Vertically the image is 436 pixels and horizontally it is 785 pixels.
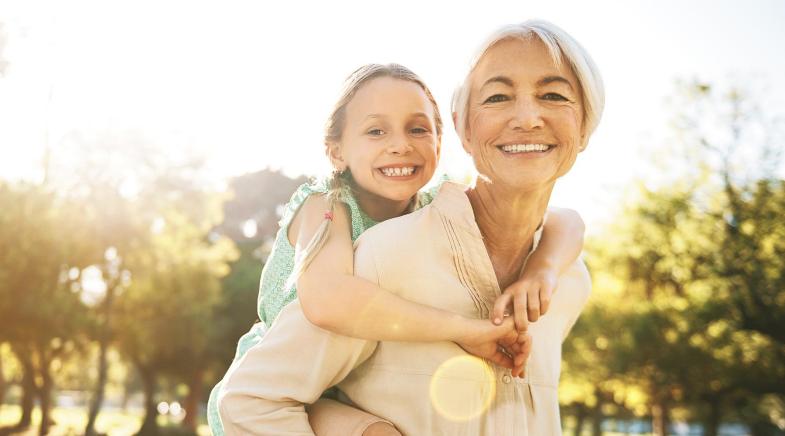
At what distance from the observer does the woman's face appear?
96.5 inches

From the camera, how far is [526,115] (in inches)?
95.1

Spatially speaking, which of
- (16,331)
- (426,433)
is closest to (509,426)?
(426,433)

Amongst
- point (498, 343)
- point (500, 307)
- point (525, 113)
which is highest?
point (525, 113)

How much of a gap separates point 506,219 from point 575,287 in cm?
47

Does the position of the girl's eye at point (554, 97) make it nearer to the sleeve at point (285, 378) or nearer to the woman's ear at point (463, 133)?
the woman's ear at point (463, 133)

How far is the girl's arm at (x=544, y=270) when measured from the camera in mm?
2340

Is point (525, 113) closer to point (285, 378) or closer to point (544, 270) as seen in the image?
point (544, 270)

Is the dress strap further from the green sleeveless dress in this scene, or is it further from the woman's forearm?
the woman's forearm

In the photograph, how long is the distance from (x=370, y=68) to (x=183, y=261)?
91.1 ft

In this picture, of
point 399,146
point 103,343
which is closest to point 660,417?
point 103,343

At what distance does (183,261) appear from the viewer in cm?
2975

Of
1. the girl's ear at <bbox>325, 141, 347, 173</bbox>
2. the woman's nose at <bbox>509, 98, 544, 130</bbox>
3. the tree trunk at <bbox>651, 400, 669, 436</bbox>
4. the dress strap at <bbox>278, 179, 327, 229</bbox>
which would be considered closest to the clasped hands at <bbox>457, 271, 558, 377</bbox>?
the woman's nose at <bbox>509, 98, 544, 130</bbox>

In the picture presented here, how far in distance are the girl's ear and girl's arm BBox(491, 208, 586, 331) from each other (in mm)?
976

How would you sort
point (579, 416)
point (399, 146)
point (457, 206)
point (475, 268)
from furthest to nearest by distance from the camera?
point (579, 416)
point (399, 146)
point (457, 206)
point (475, 268)
